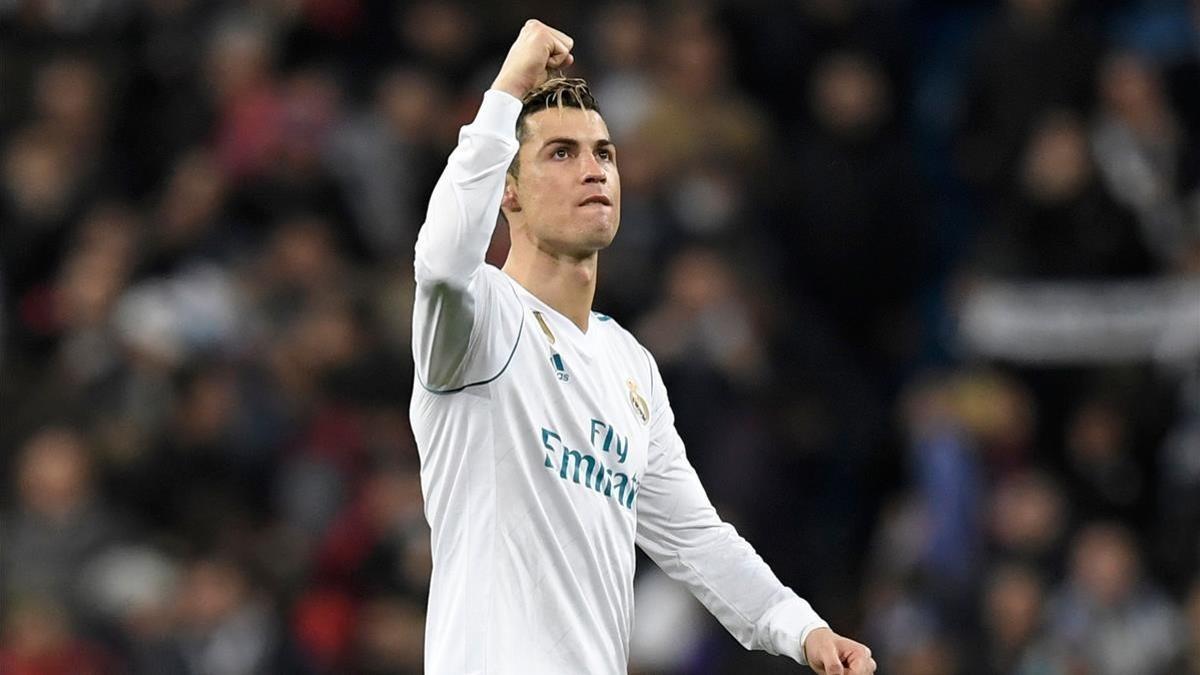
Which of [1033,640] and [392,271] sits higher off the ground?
[392,271]

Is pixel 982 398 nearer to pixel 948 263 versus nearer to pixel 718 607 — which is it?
pixel 948 263

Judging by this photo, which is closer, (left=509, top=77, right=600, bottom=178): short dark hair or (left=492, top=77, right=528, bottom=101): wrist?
(left=492, top=77, right=528, bottom=101): wrist

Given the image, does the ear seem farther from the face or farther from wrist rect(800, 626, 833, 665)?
wrist rect(800, 626, 833, 665)

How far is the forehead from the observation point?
562 centimetres

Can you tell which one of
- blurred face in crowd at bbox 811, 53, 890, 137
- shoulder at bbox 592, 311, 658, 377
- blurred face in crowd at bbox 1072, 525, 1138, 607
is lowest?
blurred face in crowd at bbox 1072, 525, 1138, 607

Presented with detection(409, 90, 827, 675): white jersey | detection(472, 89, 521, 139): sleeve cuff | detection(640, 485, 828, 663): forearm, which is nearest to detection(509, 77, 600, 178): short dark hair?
detection(409, 90, 827, 675): white jersey

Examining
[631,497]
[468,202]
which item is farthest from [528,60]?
[631,497]

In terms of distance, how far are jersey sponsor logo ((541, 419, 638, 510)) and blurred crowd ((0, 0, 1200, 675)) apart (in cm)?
519

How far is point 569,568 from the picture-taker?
5.42 meters

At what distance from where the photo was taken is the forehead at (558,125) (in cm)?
562

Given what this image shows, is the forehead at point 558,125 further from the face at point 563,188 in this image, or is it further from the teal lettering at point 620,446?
the teal lettering at point 620,446

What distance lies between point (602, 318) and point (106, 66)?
884 centimetres

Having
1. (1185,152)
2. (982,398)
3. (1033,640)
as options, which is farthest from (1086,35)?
(1033,640)

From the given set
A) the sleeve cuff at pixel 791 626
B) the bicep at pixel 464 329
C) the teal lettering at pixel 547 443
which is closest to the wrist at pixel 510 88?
the bicep at pixel 464 329
